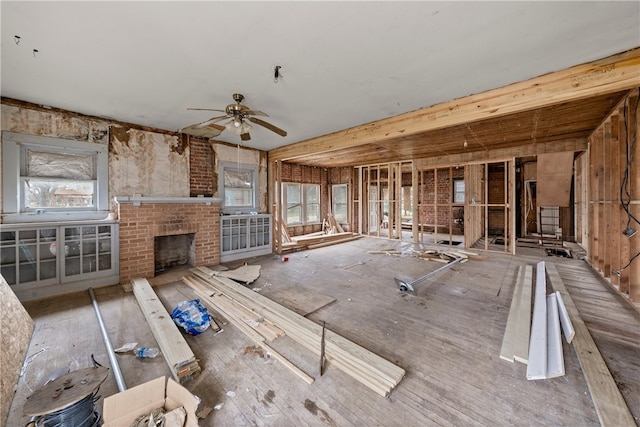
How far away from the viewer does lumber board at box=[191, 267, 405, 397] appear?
1.82 meters

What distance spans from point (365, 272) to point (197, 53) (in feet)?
13.2

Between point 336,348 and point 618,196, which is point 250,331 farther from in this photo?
point 618,196

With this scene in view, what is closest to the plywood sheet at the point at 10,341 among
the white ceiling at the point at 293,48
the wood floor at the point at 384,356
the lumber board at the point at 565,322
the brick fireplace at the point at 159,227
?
the wood floor at the point at 384,356

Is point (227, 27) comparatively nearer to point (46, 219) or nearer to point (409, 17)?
point (409, 17)

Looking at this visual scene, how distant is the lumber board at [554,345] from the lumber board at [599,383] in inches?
5.5

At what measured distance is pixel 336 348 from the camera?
7.05ft

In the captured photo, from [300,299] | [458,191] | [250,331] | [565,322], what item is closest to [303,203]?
[300,299]

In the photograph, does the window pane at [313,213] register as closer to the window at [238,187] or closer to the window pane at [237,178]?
the window at [238,187]

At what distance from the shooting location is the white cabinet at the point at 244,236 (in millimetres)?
5335

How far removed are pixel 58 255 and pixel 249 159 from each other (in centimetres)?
382

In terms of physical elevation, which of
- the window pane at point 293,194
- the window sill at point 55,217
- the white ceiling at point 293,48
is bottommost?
the window sill at point 55,217

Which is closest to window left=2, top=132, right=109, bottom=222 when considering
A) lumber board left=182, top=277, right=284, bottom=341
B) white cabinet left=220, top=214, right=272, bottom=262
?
white cabinet left=220, top=214, right=272, bottom=262

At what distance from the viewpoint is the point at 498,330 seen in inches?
99.7

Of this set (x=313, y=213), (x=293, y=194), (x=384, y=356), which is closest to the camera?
(x=384, y=356)
